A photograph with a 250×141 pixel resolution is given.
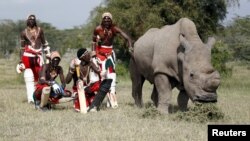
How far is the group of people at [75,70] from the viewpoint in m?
11.3

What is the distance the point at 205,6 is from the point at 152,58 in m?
15.0

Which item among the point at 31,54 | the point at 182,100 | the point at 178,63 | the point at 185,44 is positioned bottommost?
the point at 182,100

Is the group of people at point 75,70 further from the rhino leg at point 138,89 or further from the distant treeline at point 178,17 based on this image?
the distant treeline at point 178,17

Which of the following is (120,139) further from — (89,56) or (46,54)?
(46,54)

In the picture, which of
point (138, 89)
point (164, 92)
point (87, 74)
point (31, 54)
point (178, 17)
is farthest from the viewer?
point (178, 17)

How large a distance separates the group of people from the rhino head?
2061mm

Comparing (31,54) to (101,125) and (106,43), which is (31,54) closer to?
(106,43)

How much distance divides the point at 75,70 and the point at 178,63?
260 cm

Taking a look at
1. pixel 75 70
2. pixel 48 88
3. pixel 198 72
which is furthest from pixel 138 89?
pixel 198 72

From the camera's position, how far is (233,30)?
21.4 metres

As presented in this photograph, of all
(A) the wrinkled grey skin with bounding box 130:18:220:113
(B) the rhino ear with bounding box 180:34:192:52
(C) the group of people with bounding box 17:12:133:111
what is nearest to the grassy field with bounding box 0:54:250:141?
(C) the group of people with bounding box 17:12:133:111

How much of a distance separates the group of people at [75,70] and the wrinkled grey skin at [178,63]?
2.48 feet

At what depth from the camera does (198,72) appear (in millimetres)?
9422

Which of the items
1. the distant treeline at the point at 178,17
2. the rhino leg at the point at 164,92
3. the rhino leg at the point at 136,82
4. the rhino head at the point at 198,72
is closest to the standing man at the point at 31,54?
the rhino leg at the point at 136,82
